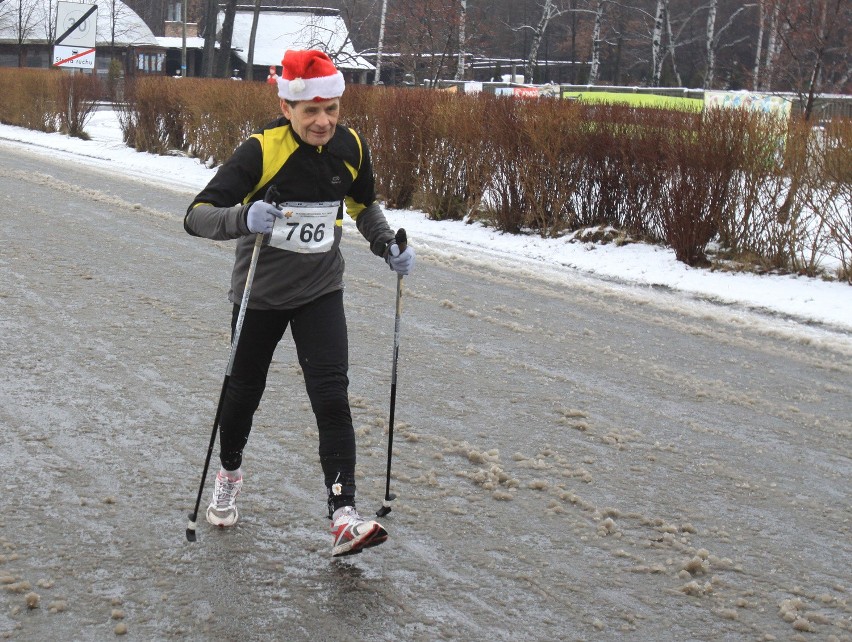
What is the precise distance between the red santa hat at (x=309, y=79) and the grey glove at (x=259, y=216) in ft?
1.59

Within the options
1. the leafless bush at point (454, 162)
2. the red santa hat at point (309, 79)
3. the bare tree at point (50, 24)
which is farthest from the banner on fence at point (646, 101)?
the bare tree at point (50, 24)

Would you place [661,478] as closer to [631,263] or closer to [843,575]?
[843,575]

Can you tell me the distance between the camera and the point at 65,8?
121ft

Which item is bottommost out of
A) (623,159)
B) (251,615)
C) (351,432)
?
(251,615)

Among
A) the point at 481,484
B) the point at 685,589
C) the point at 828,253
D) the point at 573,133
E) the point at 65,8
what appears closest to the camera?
the point at 685,589

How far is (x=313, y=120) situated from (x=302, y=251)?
50 cm

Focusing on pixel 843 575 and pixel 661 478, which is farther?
pixel 661 478

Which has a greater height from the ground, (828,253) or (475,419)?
(828,253)

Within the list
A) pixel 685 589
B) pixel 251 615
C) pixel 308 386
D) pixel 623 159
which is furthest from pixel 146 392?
pixel 623 159

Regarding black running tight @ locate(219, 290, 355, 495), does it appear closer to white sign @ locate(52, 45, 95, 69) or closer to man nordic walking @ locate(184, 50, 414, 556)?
man nordic walking @ locate(184, 50, 414, 556)

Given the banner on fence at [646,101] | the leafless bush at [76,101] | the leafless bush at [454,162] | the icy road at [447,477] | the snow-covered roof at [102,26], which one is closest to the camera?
the icy road at [447,477]

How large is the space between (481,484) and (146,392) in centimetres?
228

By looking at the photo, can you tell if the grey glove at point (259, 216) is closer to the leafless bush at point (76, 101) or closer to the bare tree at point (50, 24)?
the leafless bush at point (76, 101)

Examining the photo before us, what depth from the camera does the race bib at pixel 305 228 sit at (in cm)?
431
